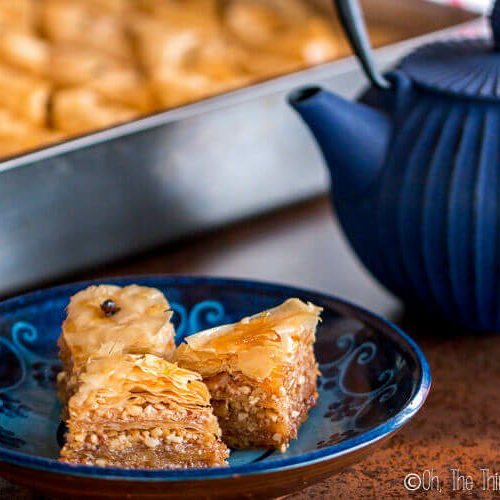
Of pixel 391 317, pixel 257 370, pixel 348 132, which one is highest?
pixel 348 132

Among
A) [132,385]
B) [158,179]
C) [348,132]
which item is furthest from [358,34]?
[132,385]

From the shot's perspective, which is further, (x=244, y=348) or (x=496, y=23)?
(x=496, y=23)

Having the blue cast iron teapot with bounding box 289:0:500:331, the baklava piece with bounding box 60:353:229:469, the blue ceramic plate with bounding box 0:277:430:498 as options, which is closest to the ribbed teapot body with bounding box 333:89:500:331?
the blue cast iron teapot with bounding box 289:0:500:331

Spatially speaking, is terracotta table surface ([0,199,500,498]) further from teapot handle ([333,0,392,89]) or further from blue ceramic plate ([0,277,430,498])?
teapot handle ([333,0,392,89])

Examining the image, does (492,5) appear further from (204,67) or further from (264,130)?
(204,67)

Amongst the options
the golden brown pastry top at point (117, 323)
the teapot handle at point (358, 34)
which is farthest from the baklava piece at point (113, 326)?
the teapot handle at point (358, 34)

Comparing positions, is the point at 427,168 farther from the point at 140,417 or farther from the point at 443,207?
the point at 140,417

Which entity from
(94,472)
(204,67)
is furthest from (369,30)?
(94,472)

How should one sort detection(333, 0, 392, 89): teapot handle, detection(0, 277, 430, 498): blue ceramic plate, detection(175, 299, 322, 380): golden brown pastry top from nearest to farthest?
detection(0, 277, 430, 498): blue ceramic plate, detection(175, 299, 322, 380): golden brown pastry top, detection(333, 0, 392, 89): teapot handle
